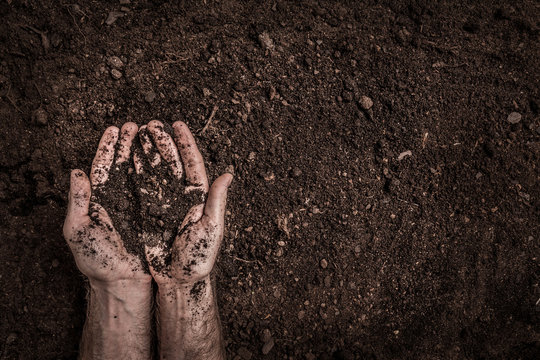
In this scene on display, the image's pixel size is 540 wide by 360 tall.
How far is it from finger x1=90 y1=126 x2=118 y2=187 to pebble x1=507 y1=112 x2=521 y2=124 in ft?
6.07

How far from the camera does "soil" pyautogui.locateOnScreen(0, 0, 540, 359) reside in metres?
1.58

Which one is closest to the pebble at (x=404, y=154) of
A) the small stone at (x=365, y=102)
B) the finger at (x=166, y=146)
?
the small stone at (x=365, y=102)

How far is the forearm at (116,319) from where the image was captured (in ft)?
4.90

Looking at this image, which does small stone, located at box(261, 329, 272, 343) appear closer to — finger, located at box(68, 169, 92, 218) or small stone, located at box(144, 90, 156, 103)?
finger, located at box(68, 169, 92, 218)

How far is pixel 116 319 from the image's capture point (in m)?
1.51

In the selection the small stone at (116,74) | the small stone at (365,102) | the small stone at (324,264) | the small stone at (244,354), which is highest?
the small stone at (116,74)

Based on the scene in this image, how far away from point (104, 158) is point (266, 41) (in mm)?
887

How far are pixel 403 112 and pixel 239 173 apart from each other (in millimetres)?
825

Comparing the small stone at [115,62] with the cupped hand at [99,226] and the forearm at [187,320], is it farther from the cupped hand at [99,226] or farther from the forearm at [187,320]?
the forearm at [187,320]

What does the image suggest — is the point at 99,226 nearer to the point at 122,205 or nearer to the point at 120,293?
the point at 122,205

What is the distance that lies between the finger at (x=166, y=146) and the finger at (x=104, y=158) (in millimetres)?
169

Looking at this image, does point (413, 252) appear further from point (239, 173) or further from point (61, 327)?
point (61, 327)

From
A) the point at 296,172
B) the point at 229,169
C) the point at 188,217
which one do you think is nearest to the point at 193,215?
the point at 188,217

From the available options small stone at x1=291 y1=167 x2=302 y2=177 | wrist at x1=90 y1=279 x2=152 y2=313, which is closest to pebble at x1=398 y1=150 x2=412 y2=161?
small stone at x1=291 y1=167 x2=302 y2=177
